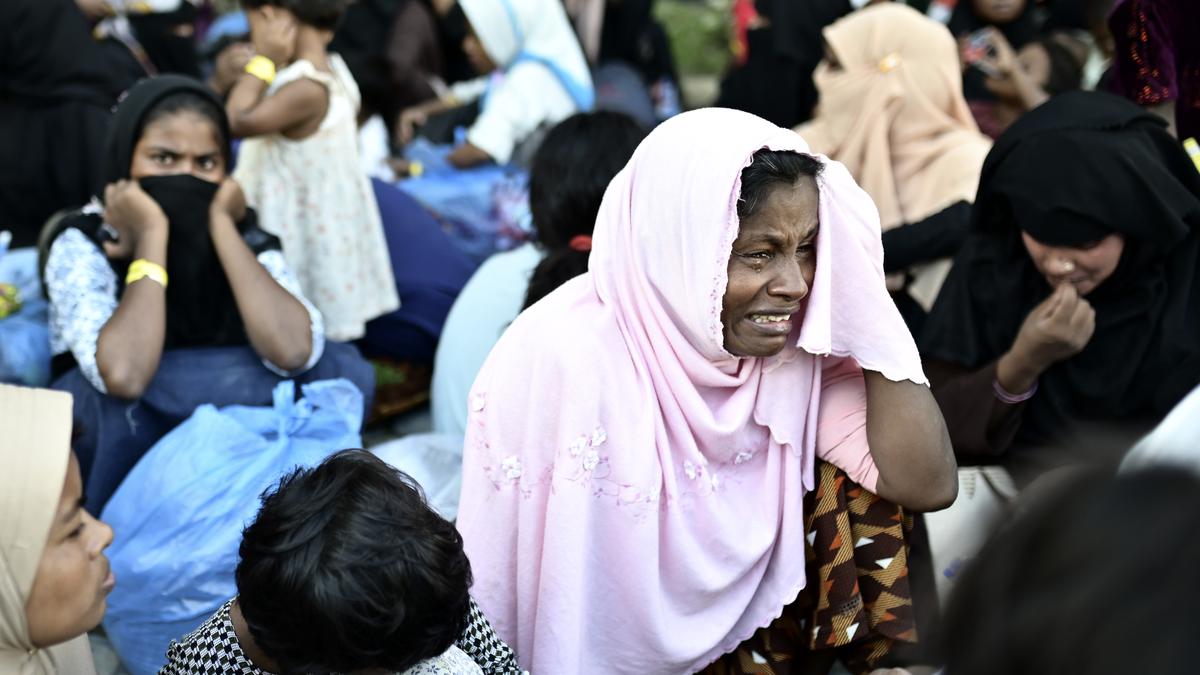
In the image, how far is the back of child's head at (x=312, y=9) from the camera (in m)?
3.85

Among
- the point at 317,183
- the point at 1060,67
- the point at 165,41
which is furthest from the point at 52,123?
the point at 1060,67

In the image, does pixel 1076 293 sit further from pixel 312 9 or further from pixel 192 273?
pixel 312 9

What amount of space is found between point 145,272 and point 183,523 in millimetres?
678

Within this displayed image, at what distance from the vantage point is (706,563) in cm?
227

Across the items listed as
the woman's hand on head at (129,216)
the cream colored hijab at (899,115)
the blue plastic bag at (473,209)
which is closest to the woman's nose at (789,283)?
the woman's hand on head at (129,216)

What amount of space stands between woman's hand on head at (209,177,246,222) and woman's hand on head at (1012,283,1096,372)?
81.9 inches

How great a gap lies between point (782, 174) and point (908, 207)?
2172 millimetres

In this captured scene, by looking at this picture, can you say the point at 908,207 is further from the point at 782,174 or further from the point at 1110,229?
the point at 782,174

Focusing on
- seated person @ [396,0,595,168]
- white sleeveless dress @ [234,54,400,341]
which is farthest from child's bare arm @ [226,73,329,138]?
seated person @ [396,0,595,168]

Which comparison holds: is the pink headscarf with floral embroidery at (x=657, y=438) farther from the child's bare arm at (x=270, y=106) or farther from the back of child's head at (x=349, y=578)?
the child's bare arm at (x=270, y=106)

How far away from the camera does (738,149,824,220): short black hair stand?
2.04 m

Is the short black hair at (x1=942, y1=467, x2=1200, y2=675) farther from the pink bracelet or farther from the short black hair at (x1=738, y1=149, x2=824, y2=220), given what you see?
the pink bracelet

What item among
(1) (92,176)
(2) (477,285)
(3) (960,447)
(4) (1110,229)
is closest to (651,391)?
(3) (960,447)

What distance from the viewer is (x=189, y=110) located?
10.3ft
